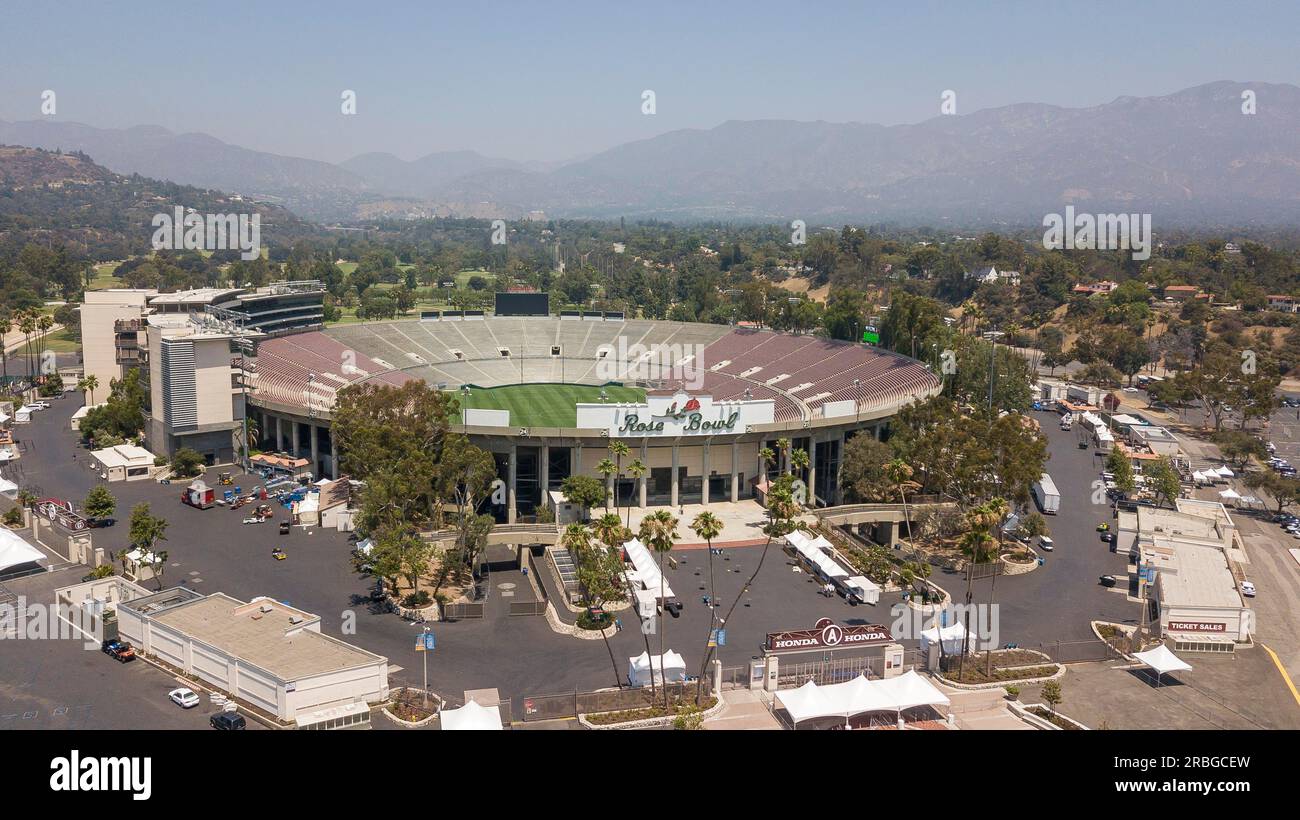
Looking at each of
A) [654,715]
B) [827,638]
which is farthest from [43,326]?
[827,638]

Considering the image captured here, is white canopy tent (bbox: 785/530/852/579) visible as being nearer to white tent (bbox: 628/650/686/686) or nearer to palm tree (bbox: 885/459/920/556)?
palm tree (bbox: 885/459/920/556)

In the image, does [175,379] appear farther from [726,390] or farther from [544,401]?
[726,390]

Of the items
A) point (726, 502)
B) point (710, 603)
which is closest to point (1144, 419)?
point (726, 502)

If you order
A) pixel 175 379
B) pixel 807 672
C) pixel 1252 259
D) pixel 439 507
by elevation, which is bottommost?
pixel 807 672

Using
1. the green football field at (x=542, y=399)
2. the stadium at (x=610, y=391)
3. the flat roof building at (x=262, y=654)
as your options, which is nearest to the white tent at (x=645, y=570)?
the stadium at (x=610, y=391)

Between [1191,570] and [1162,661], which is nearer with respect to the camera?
[1162,661]

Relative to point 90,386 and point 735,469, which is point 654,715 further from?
point 90,386
